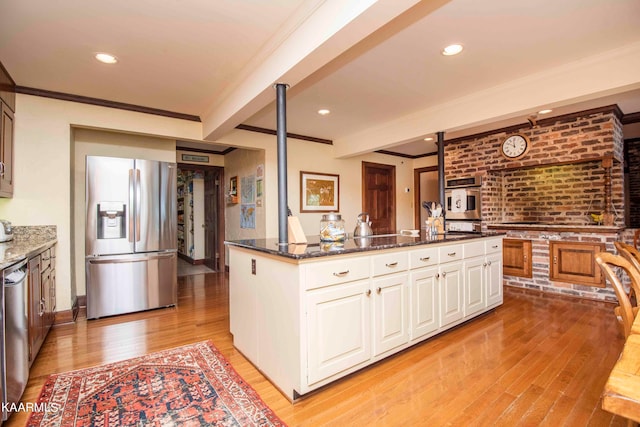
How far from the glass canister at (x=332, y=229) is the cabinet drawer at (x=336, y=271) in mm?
413

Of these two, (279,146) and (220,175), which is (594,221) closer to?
(279,146)

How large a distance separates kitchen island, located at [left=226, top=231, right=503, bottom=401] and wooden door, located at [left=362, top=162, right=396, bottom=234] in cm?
330

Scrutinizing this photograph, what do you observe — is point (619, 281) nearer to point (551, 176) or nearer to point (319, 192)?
point (319, 192)

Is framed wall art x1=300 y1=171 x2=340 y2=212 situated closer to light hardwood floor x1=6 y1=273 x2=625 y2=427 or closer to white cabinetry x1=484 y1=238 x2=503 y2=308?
light hardwood floor x1=6 y1=273 x2=625 y2=427

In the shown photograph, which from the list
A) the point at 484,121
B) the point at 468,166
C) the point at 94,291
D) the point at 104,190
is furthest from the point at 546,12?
the point at 94,291

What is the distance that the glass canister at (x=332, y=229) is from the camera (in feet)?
8.11

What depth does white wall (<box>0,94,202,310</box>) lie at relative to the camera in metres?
3.11

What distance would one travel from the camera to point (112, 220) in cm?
354

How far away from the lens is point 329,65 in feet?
8.67

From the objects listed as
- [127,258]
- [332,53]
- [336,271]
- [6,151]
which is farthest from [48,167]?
[336,271]

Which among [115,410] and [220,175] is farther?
[220,175]

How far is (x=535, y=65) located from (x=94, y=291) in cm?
498

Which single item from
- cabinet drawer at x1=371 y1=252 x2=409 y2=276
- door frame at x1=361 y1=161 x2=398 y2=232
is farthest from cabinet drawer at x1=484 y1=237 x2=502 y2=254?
door frame at x1=361 y1=161 x2=398 y2=232

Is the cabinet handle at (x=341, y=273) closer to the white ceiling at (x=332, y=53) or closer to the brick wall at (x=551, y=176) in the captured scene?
the white ceiling at (x=332, y=53)
